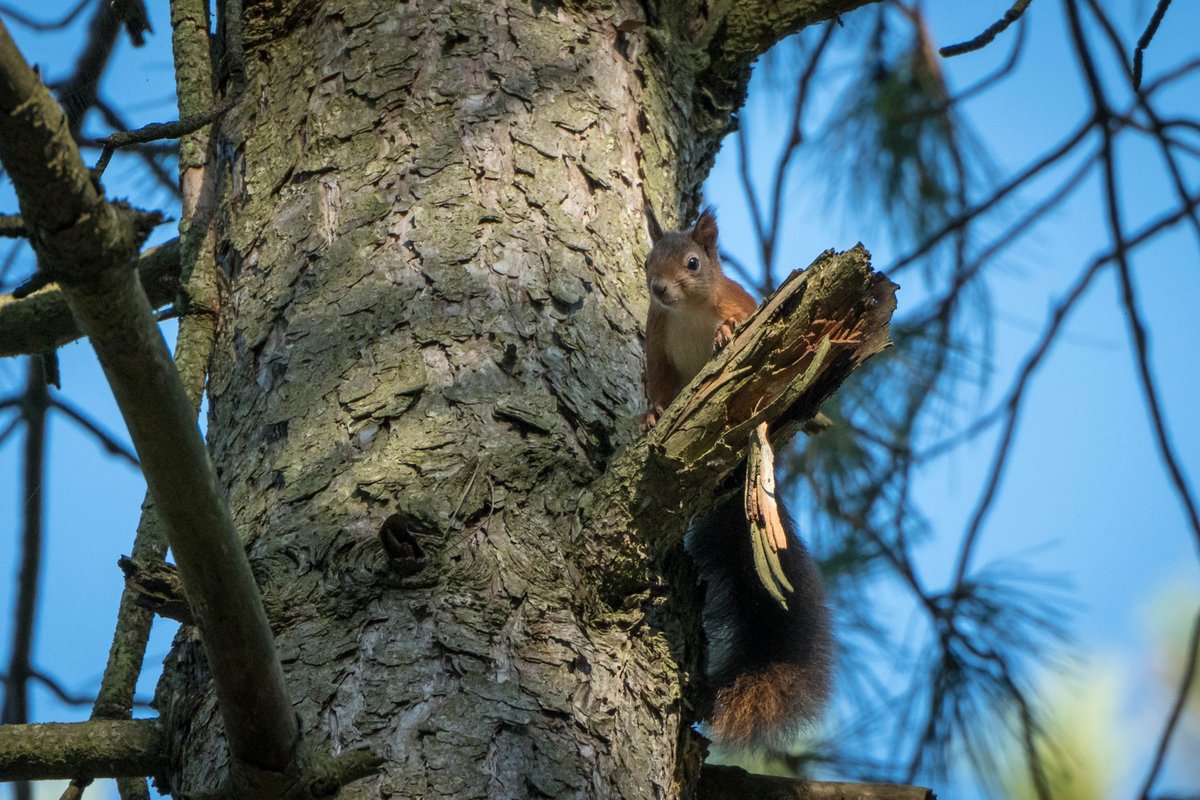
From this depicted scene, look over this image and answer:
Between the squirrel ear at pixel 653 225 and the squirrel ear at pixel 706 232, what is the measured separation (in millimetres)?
411

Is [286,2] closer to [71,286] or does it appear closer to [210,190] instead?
[210,190]

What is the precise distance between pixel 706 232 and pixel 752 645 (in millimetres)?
1002

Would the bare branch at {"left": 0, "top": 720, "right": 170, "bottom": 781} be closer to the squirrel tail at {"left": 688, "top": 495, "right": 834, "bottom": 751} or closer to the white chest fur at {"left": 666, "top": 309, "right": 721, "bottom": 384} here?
the squirrel tail at {"left": 688, "top": 495, "right": 834, "bottom": 751}

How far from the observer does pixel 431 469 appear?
4.38ft

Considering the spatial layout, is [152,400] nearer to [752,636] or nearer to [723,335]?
[752,636]

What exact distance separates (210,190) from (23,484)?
660 millimetres

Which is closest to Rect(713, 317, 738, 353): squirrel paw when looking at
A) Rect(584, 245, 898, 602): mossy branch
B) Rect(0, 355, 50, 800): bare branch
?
Rect(584, 245, 898, 602): mossy branch

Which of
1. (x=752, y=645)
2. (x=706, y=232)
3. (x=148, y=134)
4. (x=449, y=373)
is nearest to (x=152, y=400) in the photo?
(x=148, y=134)

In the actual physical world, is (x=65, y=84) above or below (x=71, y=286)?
above

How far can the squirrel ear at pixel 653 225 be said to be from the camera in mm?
1821

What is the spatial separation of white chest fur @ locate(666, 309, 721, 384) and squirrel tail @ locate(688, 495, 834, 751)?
1.67ft

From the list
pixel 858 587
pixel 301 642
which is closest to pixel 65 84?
pixel 301 642

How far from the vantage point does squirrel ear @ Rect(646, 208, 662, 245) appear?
1821 millimetres

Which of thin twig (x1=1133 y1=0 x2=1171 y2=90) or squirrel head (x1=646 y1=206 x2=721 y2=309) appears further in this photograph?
squirrel head (x1=646 y1=206 x2=721 y2=309)
